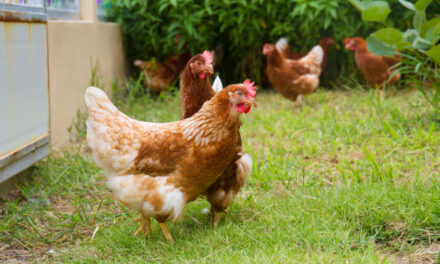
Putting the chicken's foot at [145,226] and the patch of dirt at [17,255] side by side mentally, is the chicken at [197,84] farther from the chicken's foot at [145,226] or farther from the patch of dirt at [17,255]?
the patch of dirt at [17,255]

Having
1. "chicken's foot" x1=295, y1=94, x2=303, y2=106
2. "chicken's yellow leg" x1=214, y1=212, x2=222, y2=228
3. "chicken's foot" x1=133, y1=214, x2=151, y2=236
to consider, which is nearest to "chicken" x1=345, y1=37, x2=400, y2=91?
"chicken's foot" x1=295, y1=94, x2=303, y2=106

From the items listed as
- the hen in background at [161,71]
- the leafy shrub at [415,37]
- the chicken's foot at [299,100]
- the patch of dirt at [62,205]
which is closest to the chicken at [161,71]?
the hen in background at [161,71]

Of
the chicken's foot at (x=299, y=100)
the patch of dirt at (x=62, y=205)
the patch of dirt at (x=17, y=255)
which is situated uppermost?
the chicken's foot at (x=299, y=100)

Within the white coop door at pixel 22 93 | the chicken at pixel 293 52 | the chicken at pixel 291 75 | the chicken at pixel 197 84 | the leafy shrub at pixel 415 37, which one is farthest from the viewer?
the chicken at pixel 293 52

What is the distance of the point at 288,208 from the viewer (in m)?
3.12

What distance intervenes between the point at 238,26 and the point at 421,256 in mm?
4895

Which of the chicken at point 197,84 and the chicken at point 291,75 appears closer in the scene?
the chicken at point 197,84

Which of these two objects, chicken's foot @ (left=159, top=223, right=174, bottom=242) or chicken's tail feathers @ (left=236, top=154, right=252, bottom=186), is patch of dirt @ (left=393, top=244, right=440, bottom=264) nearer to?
chicken's tail feathers @ (left=236, top=154, right=252, bottom=186)

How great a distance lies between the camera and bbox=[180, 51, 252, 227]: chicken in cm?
307

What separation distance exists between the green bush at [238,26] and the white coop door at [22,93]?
2.72 meters

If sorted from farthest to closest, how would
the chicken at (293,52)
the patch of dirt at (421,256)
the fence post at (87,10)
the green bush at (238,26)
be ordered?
the chicken at (293,52) → the green bush at (238,26) → the fence post at (87,10) → the patch of dirt at (421,256)

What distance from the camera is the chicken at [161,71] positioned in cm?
687

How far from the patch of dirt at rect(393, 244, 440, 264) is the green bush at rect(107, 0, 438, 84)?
4.09 meters

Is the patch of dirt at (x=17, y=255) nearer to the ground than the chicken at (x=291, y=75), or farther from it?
nearer to the ground
